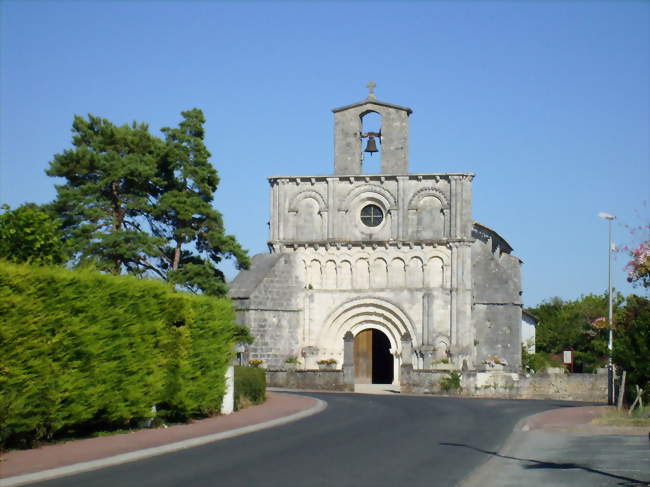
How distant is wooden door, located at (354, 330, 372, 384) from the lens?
1858 inches

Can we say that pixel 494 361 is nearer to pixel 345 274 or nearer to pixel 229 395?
pixel 345 274

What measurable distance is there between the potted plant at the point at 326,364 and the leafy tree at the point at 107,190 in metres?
13.4

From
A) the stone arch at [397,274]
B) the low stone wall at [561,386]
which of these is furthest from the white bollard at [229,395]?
the stone arch at [397,274]

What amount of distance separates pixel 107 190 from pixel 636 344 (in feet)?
58.7

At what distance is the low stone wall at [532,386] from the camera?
40062 millimetres

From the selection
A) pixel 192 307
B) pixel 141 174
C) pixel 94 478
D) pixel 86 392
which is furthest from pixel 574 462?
pixel 141 174

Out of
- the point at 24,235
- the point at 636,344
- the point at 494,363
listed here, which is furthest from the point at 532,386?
the point at 24,235

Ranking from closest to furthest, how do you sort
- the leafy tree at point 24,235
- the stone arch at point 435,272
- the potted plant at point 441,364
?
the leafy tree at point 24,235 < the potted plant at point 441,364 < the stone arch at point 435,272

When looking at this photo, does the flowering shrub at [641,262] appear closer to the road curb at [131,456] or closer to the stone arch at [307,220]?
the road curb at [131,456]

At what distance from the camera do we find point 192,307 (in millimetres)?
23141

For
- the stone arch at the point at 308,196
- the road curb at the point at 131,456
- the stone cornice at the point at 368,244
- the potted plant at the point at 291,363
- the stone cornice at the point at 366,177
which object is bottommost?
the road curb at the point at 131,456

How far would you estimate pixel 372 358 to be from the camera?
158ft

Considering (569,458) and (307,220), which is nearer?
(569,458)

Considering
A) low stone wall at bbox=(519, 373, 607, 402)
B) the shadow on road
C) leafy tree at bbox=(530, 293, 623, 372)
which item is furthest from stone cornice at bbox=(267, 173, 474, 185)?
the shadow on road
